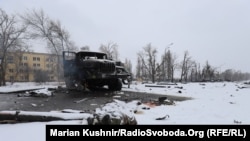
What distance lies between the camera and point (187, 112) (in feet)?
28.4

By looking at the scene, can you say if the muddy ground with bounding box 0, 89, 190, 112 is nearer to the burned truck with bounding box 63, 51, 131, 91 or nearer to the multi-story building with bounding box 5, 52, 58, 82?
the burned truck with bounding box 63, 51, 131, 91

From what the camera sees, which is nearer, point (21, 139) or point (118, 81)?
point (21, 139)

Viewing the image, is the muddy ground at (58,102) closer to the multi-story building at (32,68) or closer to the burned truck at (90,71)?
the burned truck at (90,71)

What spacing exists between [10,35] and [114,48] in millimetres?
27273

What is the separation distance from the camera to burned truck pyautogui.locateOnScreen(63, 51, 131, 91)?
55.3ft

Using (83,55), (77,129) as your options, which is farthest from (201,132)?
(83,55)

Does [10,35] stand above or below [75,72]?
above

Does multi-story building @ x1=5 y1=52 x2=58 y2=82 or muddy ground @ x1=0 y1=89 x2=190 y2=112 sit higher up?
multi-story building @ x1=5 y1=52 x2=58 y2=82

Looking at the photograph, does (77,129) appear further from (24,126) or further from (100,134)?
(24,126)

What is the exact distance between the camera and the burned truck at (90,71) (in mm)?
16844

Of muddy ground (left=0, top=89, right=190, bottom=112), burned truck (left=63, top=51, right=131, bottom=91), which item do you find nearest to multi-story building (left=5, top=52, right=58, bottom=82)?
burned truck (left=63, top=51, right=131, bottom=91)

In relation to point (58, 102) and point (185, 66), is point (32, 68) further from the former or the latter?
point (58, 102)

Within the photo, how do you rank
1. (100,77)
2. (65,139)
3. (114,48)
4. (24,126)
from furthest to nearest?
(114,48), (100,77), (24,126), (65,139)

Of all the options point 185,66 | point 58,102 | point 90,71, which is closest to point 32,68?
point 185,66
